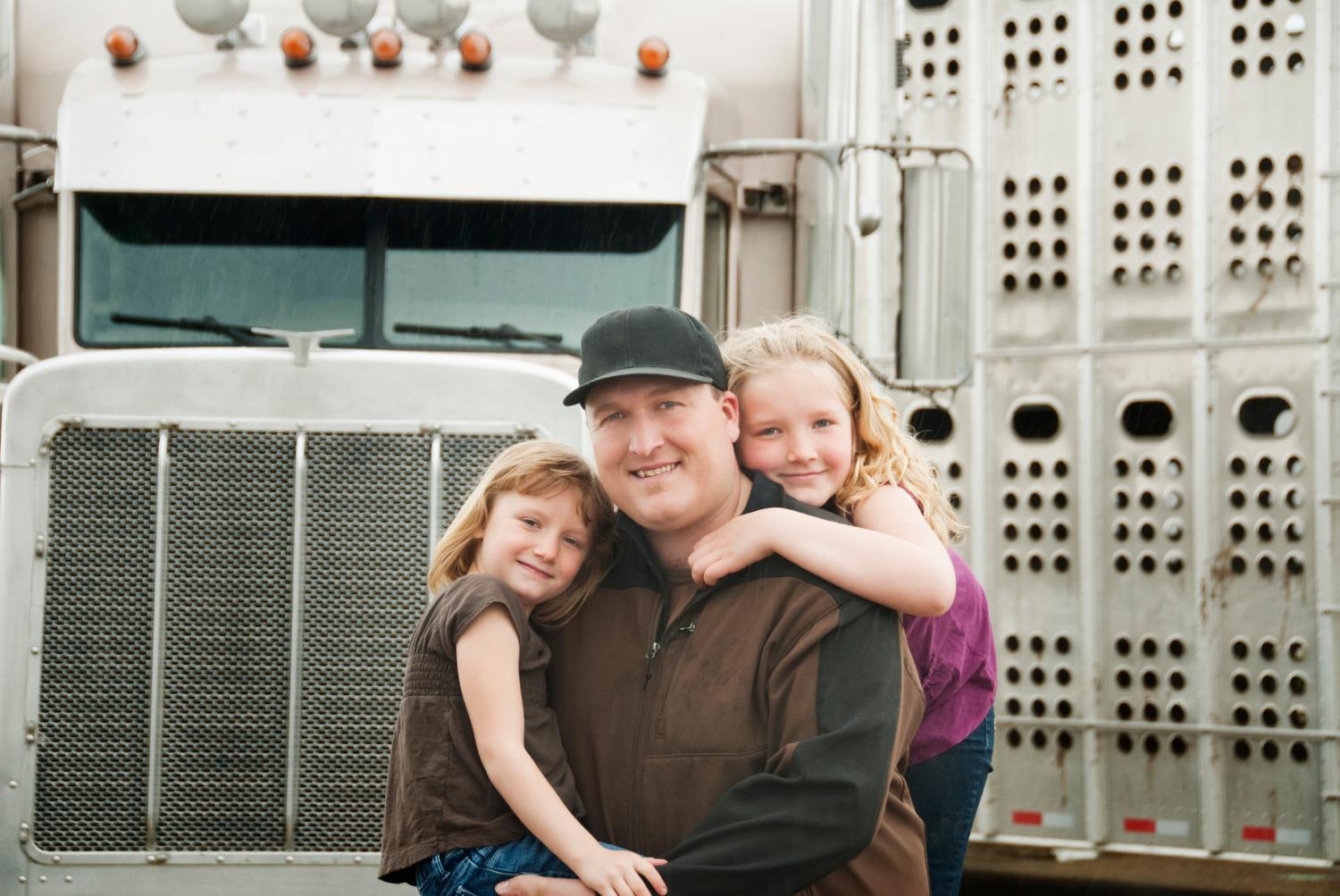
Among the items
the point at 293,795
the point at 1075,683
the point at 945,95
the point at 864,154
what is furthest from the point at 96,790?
the point at 945,95

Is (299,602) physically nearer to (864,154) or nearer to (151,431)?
(151,431)

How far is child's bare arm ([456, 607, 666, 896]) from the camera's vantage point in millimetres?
1919

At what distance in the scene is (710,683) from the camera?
6.48 feet

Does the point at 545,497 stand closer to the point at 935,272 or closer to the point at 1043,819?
the point at 935,272

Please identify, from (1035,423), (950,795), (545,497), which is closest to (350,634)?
(545,497)

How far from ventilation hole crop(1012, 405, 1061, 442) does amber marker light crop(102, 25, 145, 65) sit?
3.15 m

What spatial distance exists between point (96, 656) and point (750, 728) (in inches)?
82.3

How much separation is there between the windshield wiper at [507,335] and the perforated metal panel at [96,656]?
1043 millimetres

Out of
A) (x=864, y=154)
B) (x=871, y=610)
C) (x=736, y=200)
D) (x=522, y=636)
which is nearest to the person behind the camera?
(x=871, y=610)

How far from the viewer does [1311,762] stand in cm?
477

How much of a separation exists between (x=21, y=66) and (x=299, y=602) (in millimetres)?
2625

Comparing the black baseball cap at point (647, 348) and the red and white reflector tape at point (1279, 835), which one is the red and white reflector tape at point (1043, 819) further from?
the black baseball cap at point (647, 348)

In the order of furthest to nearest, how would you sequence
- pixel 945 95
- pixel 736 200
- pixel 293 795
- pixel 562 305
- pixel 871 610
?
pixel 945 95, pixel 736 200, pixel 562 305, pixel 293 795, pixel 871 610

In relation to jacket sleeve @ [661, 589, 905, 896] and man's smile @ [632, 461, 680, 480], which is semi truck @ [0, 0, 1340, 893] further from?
jacket sleeve @ [661, 589, 905, 896]
